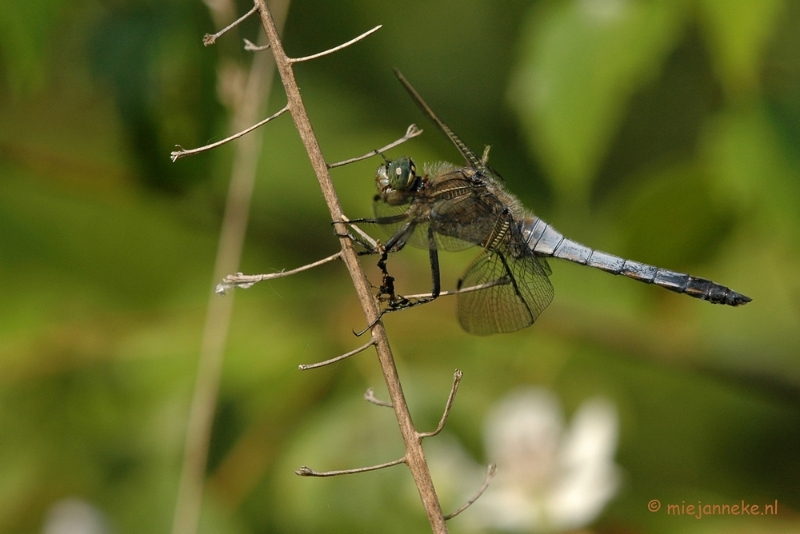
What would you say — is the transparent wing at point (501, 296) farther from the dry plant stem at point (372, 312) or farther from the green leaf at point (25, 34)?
the green leaf at point (25, 34)

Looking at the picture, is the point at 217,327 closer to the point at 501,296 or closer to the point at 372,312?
the point at 501,296

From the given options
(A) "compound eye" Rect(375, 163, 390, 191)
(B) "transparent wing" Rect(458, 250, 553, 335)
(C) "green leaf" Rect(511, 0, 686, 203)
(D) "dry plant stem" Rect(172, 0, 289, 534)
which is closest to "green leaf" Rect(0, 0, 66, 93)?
(D) "dry plant stem" Rect(172, 0, 289, 534)

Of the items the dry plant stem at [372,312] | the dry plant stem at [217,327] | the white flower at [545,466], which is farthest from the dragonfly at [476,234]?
the dry plant stem at [372,312]

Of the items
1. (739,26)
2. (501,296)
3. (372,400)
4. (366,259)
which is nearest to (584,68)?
(739,26)

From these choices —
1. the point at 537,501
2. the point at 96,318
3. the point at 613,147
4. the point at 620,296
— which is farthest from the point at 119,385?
the point at 613,147

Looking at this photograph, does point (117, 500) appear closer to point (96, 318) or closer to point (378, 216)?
point (96, 318)
